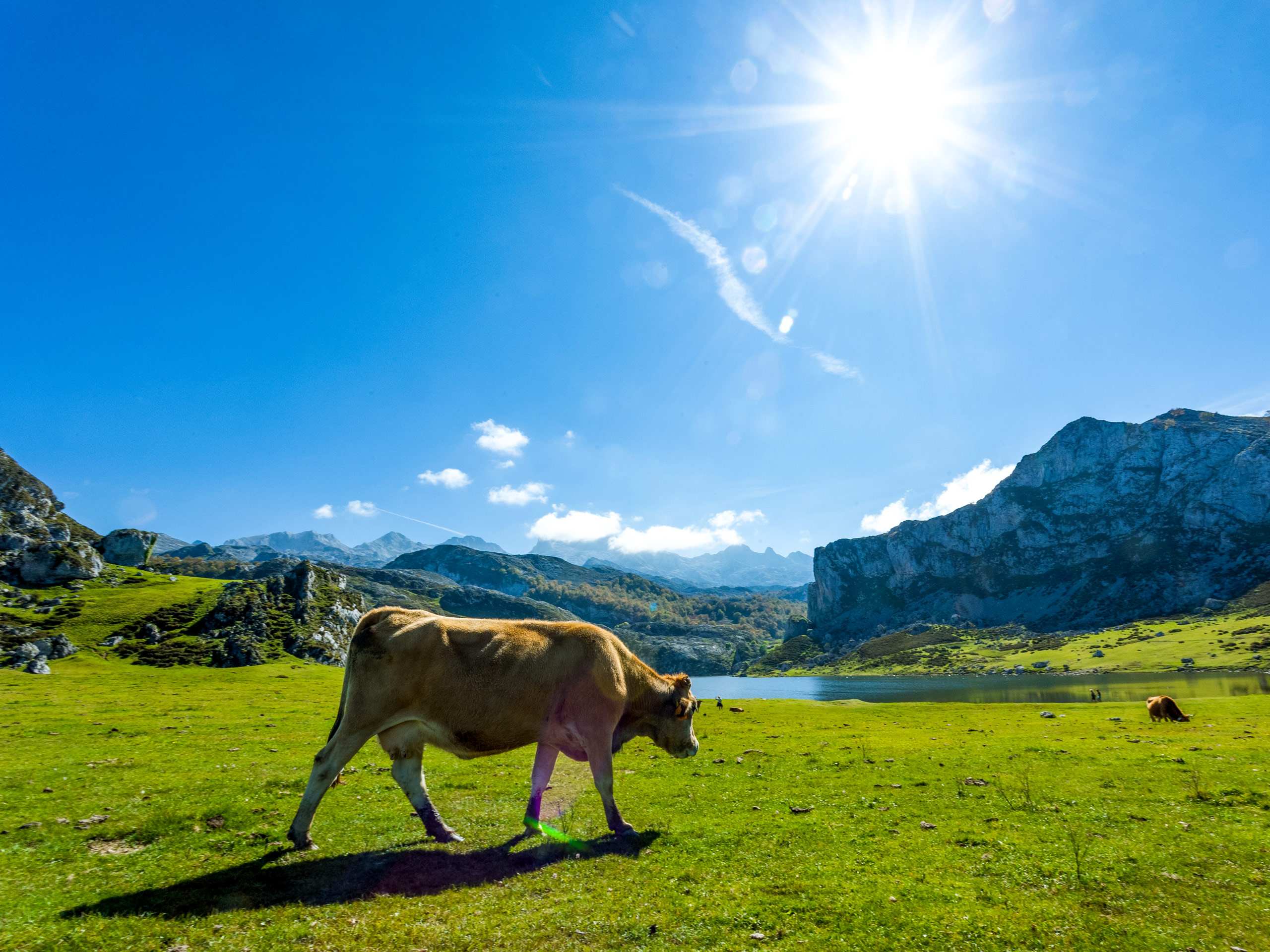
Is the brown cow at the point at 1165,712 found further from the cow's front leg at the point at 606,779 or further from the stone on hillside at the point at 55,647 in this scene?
the stone on hillside at the point at 55,647

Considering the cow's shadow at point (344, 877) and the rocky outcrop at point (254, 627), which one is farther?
the rocky outcrop at point (254, 627)

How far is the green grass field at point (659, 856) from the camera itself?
7324 mm

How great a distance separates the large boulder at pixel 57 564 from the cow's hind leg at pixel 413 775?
468 feet

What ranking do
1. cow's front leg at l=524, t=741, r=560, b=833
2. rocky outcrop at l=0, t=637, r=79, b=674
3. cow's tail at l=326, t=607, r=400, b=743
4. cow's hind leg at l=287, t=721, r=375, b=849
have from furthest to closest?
rocky outcrop at l=0, t=637, r=79, b=674, cow's front leg at l=524, t=741, r=560, b=833, cow's tail at l=326, t=607, r=400, b=743, cow's hind leg at l=287, t=721, r=375, b=849

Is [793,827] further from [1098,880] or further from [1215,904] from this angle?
[1215,904]

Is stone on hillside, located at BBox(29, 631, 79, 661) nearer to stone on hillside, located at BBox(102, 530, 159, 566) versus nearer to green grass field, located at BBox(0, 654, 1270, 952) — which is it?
green grass field, located at BBox(0, 654, 1270, 952)

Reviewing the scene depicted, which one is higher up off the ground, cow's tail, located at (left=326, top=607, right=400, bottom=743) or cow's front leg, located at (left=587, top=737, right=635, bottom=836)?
cow's tail, located at (left=326, top=607, right=400, bottom=743)

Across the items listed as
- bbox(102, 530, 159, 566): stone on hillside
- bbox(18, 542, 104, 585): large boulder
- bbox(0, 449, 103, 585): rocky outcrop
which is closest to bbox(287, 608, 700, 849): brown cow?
bbox(18, 542, 104, 585): large boulder

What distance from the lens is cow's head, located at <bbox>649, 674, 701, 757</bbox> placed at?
44.1ft

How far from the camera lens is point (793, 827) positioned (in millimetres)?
12484

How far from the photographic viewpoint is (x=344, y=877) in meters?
8.96

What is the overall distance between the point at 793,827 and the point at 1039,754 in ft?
57.0

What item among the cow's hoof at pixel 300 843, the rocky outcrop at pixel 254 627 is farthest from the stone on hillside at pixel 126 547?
the cow's hoof at pixel 300 843

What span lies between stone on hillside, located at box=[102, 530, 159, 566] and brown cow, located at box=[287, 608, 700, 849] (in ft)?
601
